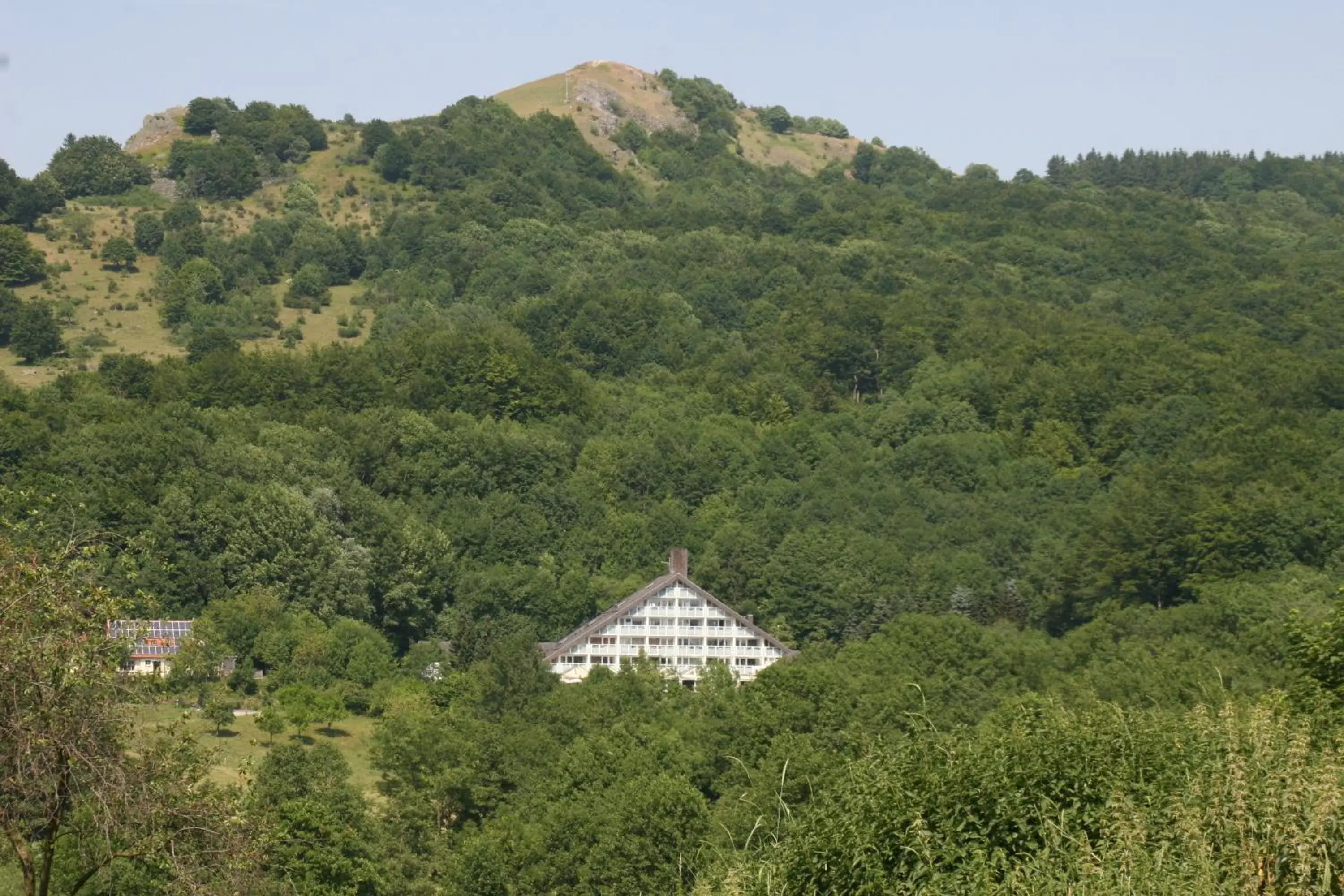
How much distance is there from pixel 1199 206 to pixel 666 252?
5016cm

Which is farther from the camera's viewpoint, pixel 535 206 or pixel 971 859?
pixel 535 206

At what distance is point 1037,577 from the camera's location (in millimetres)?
82438

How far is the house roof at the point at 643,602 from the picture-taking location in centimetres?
7644

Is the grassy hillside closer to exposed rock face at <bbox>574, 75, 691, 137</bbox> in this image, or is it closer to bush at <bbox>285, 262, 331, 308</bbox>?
bush at <bbox>285, 262, 331, 308</bbox>

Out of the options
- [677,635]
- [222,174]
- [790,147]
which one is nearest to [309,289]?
[222,174]

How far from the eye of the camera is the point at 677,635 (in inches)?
3110

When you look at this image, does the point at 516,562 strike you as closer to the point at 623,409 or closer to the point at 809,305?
the point at 623,409

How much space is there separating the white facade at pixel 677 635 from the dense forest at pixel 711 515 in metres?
2.59

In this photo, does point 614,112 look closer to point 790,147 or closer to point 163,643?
point 790,147

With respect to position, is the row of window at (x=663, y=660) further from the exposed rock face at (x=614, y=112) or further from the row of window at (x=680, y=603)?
the exposed rock face at (x=614, y=112)

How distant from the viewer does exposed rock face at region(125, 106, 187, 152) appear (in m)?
157

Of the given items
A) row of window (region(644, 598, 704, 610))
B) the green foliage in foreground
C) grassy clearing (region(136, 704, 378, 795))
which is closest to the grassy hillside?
row of window (region(644, 598, 704, 610))

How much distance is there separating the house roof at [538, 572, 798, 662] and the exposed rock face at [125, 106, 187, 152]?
294 ft

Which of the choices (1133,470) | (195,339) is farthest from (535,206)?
(1133,470)
